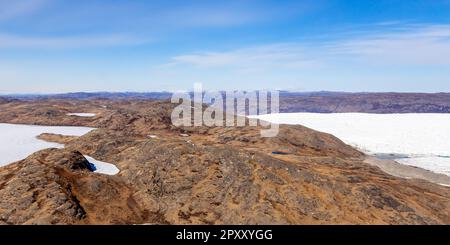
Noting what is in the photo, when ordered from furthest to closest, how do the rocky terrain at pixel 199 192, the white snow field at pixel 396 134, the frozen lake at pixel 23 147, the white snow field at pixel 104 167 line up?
the white snow field at pixel 396 134
the frozen lake at pixel 23 147
the white snow field at pixel 104 167
the rocky terrain at pixel 199 192

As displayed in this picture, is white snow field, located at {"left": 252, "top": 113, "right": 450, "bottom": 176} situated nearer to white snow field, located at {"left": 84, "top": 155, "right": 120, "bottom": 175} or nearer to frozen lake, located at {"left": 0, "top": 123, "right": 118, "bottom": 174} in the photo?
white snow field, located at {"left": 84, "top": 155, "right": 120, "bottom": 175}

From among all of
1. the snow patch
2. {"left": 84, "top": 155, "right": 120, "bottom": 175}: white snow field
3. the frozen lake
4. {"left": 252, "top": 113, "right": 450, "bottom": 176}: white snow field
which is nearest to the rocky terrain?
{"left": 84, "top": 155, "right": 120, "bottom": 175}: white snow field

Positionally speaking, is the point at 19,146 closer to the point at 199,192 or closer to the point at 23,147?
the point at 23,147

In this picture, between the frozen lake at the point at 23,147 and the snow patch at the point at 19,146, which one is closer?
the frozen lake at the point at 23,147

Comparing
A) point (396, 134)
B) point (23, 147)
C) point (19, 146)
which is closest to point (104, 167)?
point (23, 147)

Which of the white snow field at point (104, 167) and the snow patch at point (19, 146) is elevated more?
the snow patch at point (19, 146)

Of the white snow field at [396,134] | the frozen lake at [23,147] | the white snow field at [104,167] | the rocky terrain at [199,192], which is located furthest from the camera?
the white snow field at [396,134]

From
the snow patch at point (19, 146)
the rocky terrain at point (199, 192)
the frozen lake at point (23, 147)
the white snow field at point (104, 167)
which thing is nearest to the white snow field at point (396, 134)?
the rocky terrain at point (199, 192)

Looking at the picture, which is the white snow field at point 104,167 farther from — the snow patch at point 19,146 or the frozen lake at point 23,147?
the snow patch at point 19,146
